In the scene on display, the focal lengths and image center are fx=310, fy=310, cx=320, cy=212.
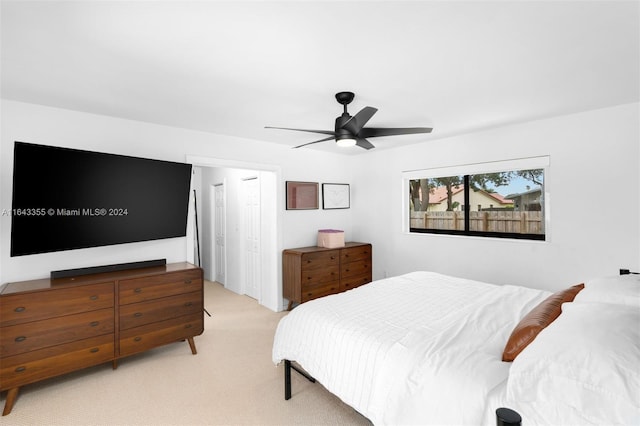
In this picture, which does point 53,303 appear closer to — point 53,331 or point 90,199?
point 53,331

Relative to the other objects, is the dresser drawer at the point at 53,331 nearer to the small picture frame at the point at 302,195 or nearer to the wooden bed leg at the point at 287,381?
the wooden bed leg at the point at 287,381

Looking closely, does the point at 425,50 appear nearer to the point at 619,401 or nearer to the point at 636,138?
the point at 619,401

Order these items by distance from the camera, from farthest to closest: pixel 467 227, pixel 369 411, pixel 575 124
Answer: pixel 467 227, pixel 575 124, pixel 369 411

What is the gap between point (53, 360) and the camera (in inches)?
96.5

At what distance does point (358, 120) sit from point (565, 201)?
8.37 ft

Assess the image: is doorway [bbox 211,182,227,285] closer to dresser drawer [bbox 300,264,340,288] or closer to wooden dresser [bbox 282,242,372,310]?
wooden dresser [bbox 282,242,372,310]

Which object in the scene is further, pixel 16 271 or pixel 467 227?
pixel 467 227

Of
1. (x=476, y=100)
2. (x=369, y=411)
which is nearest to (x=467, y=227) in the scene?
(x=476, y=100)

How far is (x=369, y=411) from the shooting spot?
1675mm

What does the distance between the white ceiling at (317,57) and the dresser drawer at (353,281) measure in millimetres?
2605

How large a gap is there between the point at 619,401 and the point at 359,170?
180 inches

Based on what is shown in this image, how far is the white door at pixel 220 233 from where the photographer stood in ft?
19.1

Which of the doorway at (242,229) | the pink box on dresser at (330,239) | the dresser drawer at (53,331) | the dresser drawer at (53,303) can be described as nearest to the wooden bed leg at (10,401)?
the dresser drawer at (53,331)

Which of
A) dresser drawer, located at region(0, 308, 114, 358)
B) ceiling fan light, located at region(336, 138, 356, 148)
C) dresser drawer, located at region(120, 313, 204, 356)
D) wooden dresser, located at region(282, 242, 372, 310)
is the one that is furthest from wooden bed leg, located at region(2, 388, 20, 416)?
ceiling fan light, located at region(336, 138, 356, 148)
